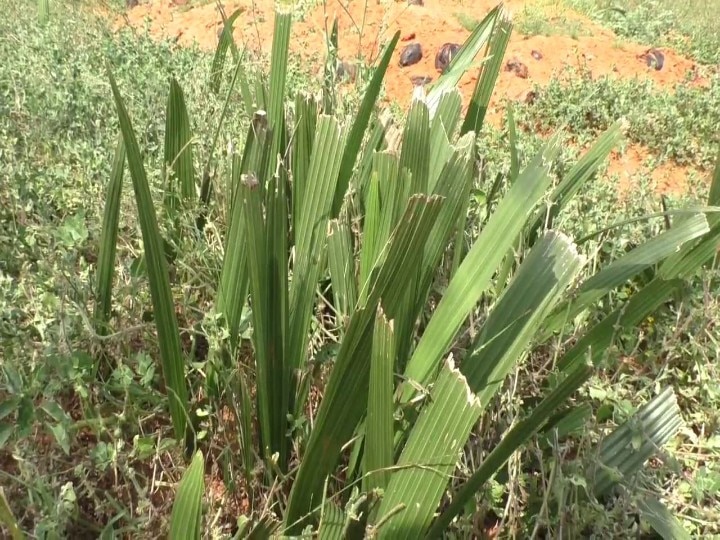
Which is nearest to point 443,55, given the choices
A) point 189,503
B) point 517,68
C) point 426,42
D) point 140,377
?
point 426,42

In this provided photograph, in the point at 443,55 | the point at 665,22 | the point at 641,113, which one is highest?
the point at 665,22

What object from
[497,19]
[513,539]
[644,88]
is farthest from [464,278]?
[644,88]

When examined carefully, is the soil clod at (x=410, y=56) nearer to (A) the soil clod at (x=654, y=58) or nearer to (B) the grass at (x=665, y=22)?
(A) the soil clod at (x=654, y=58)

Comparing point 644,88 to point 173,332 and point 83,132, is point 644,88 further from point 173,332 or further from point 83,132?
point 173,332

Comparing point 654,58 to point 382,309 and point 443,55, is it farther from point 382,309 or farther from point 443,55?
point 382,309

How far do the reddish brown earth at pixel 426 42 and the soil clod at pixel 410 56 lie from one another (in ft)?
0.14

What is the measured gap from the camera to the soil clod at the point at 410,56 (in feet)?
15.1

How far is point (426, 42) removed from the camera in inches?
189

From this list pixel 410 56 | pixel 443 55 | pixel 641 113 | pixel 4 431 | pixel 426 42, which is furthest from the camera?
pixel 426 42

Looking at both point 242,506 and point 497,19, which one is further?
point 497,19

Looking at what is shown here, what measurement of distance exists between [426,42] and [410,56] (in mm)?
293

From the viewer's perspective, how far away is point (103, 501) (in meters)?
1.08

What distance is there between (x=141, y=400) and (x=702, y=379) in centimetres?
119

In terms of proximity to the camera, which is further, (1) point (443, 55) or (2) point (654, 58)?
(2) point (654, 58)
